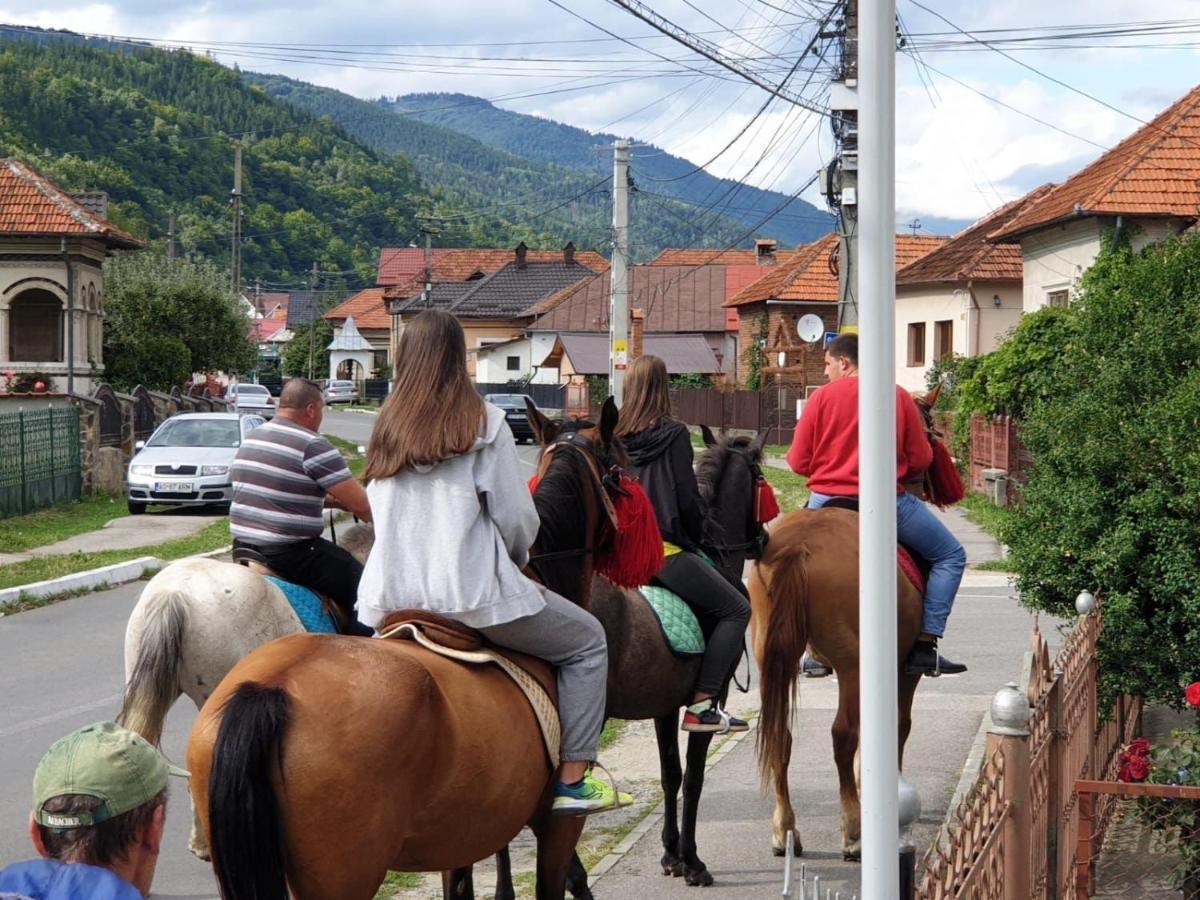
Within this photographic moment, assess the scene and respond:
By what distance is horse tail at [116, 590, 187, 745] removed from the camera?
6.78m

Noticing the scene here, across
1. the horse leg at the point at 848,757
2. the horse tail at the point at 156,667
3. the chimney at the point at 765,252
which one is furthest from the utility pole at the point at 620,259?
the chimney at the point at 765,252

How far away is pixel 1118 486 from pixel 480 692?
432 centimetres

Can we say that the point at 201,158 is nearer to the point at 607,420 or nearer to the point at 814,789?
the point at 814,789

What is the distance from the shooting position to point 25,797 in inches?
343

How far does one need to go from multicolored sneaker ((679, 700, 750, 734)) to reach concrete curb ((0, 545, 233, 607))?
32.0ft

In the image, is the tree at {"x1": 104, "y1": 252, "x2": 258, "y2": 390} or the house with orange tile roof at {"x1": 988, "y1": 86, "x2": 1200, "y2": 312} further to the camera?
the tree at {"x1": 104, "y1": 252, "x2": 258, "y2": 390}

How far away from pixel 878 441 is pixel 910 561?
14.7 ft

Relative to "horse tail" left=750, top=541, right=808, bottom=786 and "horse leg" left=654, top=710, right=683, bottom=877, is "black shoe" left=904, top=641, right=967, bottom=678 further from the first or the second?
"horse leg" left=654, top=710, right=683, bottom=877

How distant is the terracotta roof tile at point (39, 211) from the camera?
125ft

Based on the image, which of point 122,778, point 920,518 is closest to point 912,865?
point 122,778

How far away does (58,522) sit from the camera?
2520cm

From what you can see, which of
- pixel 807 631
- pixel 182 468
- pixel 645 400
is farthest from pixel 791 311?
pixel 645 400

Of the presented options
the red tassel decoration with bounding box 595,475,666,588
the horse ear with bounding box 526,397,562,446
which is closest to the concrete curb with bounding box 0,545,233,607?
the horse ear with bounding box 526,397,562,446

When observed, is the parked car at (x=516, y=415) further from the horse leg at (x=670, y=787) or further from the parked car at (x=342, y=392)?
the horse leg at (x=670, y=787)
